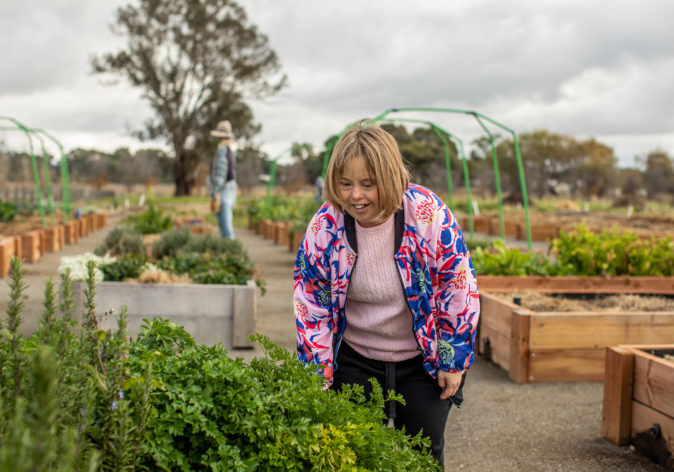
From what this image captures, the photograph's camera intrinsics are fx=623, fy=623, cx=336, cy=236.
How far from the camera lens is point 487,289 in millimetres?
6164

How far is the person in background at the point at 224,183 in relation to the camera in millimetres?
9070

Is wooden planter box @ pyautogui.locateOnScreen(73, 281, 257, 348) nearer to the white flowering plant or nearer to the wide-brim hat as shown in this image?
the white flowering plant

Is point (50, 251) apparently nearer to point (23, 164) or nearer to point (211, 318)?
point (211, 318)

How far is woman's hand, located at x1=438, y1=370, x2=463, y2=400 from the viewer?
7.35ft

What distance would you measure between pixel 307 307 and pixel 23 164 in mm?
39995

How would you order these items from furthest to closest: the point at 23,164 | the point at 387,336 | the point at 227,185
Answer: the point at 23,164, the point at 227,185, the point at 387,336

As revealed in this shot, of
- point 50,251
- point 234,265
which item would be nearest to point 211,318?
point 234,265

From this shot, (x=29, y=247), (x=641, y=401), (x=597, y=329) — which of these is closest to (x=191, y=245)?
(x=597, y=329)

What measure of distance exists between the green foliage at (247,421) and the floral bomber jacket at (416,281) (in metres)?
0.46

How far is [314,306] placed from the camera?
231cm

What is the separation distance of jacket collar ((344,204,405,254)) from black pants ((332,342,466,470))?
444mm

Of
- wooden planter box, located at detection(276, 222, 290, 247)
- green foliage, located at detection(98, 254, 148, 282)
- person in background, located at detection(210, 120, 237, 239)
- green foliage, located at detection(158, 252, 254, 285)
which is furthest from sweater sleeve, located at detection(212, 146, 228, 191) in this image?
wooden planter box, located at detection(276, 222, 290, 247)

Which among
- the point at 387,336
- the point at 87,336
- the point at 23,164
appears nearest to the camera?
the point at 87,336

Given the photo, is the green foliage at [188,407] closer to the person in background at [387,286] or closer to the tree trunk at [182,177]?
the person in background at [387,286]
